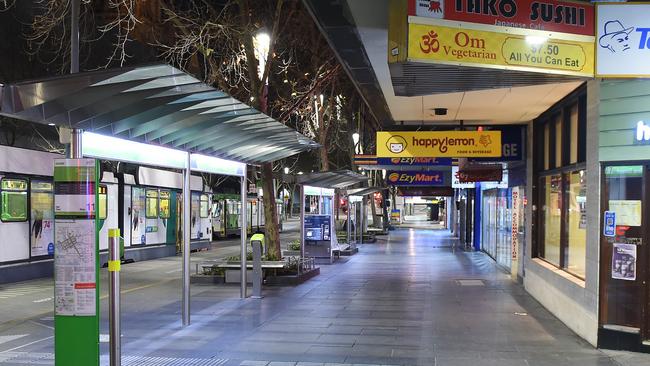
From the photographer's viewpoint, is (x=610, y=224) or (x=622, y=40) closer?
(x=622, y=40)

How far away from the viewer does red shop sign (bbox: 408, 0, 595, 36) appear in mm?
6152

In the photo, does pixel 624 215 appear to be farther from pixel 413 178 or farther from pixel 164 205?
pixel 413 178

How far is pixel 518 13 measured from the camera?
6469 mm

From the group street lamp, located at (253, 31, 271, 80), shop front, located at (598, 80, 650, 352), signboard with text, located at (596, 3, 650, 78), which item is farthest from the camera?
street lamp, located at (253, 31, 271, 80)

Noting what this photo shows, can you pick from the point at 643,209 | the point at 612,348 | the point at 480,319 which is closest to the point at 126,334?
the point at 480,319

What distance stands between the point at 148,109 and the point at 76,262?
2.03m

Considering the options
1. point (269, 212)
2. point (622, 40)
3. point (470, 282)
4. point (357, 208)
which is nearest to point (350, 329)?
point (622, 40)

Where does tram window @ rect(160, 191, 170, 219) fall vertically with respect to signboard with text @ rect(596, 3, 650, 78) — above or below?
below

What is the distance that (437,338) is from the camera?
795cm

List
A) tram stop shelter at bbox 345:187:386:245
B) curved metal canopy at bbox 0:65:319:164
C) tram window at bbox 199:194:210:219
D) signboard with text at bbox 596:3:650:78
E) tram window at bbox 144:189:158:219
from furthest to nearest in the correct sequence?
tram stop shelter at bbox 345:187:386:245 → tram window at bbox 199:194:210:219 → tram window at bbox 144:189:158:219 → signboard with text at bbox 596:3:650:78 → curved metal canopy at bbox 0:65:319:164

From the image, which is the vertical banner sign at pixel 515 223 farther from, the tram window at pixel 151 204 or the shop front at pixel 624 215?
the tram window at pixel 151 204

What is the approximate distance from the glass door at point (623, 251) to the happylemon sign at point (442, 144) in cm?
413

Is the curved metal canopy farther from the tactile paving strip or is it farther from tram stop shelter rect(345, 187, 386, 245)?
tram stop shelter rect(345, 187, 386, 245)

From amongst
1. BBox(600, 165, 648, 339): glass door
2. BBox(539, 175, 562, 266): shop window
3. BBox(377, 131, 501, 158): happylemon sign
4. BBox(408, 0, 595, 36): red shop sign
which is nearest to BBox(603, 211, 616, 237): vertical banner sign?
BBox(600, 165, 648, 339): glass door
